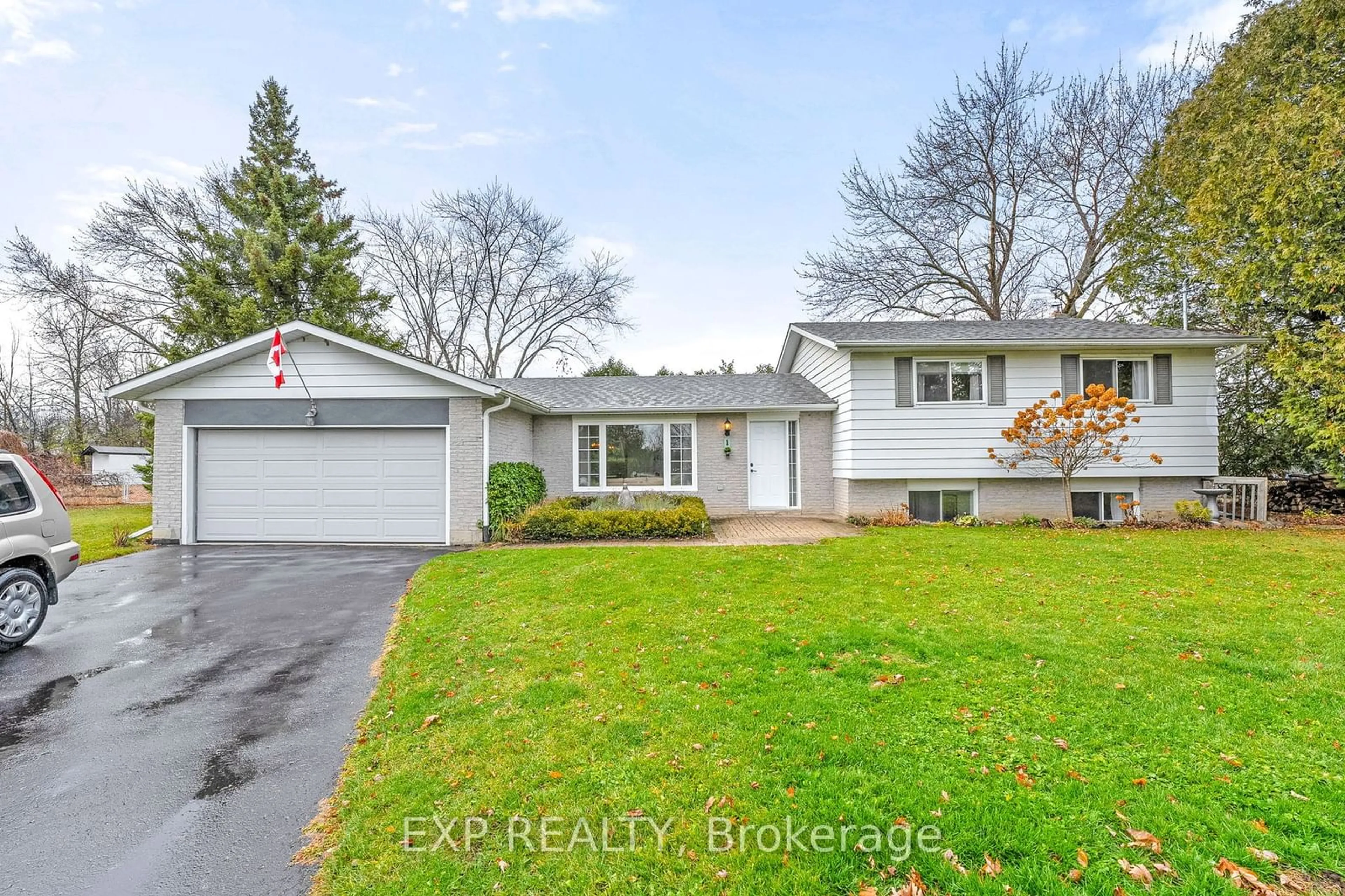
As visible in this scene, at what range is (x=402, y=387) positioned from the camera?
9.86 meters

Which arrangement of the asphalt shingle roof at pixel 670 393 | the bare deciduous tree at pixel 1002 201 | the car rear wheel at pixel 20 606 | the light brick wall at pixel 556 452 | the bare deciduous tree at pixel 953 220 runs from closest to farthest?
the car rear wheel at pixel 20 606
the asphalt shingle roof at pixel 670 393
the light brick wall at pixel 556 452
the bare deciduous tree at pixel 1002 201
the bare deciduous tree at pixel 953 220

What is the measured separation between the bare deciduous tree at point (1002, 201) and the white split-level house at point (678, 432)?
6.82m

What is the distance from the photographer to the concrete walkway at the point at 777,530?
9.08m

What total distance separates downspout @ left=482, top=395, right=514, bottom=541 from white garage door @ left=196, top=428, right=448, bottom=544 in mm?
687

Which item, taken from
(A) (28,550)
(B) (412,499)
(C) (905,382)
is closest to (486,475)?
(B) (412,499)

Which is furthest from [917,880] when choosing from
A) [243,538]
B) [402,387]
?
[243,538]

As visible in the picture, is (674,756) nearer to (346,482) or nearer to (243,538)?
(346,482)

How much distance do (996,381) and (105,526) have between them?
19601 millimetres

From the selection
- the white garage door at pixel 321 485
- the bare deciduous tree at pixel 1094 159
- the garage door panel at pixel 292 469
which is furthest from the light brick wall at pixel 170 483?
the bare deciduous tree at pixel 1094 159

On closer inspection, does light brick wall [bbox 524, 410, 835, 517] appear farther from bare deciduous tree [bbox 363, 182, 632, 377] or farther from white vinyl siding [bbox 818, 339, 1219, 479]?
bare deciduous tree [bbox 363, 182, 632, 377]

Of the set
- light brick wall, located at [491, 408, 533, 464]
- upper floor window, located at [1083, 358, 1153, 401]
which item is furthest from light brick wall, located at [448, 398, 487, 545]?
upper floor window, located at [1083, 358, 1153, 401]

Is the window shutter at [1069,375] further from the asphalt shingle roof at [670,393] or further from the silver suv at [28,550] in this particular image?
the silver suv at [28,550]

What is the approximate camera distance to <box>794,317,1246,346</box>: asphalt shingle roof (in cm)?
1072

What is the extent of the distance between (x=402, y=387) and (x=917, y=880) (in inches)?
397
